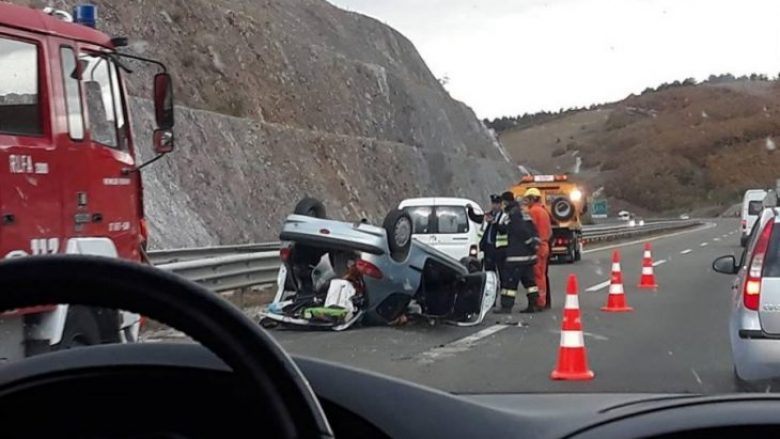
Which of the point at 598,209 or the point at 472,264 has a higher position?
the point at 472,264

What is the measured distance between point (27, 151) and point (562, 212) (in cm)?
2431

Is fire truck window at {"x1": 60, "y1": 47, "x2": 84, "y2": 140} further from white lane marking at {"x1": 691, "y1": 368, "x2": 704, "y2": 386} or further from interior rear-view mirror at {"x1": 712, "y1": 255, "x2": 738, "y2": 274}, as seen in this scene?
interior rear-view mirror at {"x1": 712, "y1": 255, "x2": 738, "y2": 274}

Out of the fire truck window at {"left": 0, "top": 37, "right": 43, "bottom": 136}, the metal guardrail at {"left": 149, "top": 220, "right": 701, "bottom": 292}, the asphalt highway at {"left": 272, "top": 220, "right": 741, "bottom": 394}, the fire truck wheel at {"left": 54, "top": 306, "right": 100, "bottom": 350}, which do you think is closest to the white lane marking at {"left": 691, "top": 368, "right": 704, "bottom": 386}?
the asphalt highway at {"left": 272, "top": 220, "right": 741, "bottom": 394}

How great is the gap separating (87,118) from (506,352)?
529 cm

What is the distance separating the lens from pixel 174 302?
1845mm

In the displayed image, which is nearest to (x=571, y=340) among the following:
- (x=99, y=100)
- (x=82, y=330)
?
(x=99, y=100)

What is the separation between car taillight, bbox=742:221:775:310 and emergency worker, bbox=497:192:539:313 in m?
7.02

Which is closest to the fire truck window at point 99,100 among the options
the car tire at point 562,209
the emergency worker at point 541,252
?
the emergency worker at point 541,252

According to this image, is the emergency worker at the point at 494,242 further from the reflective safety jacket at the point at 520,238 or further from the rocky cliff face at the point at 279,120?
the rocky cliff face at the point at 279,120

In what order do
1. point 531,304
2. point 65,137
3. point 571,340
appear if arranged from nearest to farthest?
point 65,137 → point 571,340 → point 531,304

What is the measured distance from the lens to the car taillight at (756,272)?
344 inches

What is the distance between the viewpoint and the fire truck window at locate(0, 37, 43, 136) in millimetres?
7969

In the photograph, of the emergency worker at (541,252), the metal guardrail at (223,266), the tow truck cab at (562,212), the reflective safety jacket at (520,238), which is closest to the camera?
the metal guardrail at (223,266)

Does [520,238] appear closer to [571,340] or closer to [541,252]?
[541,252]
